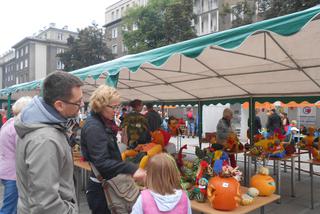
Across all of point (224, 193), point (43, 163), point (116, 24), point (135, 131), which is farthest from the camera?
point (116, 24)

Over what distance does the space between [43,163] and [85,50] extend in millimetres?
32116

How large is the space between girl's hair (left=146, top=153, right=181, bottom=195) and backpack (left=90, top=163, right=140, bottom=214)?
17.3 inches

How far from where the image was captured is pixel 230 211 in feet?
8.15

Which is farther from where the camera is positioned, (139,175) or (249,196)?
(249,196)

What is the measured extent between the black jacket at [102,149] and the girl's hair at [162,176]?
38 cm

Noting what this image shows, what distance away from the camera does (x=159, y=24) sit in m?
23.5

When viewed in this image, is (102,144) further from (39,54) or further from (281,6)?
(39,54)

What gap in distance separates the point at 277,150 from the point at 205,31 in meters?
24.6

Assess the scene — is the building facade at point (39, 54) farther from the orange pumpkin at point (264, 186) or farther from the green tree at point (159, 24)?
the orange pumpkin at point (264, 186)

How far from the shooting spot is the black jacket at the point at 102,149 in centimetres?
217

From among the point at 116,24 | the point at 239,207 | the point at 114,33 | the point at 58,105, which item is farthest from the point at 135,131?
the point at 116,24

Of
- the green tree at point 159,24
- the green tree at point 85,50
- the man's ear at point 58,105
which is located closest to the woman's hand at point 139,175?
the man's ear at point 58,105

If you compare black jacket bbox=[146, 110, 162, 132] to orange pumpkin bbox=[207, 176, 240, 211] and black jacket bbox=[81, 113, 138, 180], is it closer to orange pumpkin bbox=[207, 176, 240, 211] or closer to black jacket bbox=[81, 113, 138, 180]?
orange pumpkin bbox=[207, 176, 240, 211]

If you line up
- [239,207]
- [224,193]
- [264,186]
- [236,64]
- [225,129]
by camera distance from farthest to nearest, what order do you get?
[225,129] < [236,64] < [264,186] < [239,207] < [224,193]
